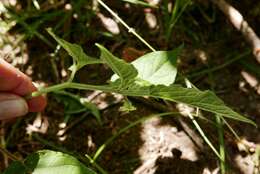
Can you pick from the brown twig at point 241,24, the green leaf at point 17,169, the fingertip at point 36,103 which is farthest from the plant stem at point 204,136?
the green leaf at point 17,169

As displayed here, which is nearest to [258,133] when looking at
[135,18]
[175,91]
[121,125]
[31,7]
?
[121,125]

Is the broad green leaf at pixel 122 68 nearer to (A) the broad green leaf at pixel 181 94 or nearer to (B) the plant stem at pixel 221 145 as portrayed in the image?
(A) the broad green leaf at pixel 181 94

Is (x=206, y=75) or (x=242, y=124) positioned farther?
(x=206, y=75)

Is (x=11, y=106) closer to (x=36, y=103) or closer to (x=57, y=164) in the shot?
(x=36, y=103)

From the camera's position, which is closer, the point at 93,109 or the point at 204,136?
the point at 204,136

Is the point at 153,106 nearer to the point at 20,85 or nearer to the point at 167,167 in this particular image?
the point at 167,167

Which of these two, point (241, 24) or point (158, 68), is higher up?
point (158, 68)

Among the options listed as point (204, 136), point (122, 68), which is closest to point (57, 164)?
point (122, 68)
